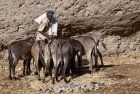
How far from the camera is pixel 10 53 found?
47.9 ft

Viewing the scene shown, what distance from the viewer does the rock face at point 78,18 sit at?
17.1 meters

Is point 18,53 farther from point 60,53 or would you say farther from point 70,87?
point 70,87

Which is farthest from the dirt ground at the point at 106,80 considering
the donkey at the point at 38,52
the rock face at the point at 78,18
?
the rock face at the point at 78,18

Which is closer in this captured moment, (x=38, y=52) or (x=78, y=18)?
(x=38, y=52)

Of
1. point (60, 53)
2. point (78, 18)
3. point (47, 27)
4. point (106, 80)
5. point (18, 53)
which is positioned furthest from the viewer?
point (78, 18)

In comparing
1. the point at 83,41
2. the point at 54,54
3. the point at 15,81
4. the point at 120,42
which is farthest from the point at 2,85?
the point at 120,42

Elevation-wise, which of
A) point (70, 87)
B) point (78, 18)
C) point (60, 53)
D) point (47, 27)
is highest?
point (78, 18)

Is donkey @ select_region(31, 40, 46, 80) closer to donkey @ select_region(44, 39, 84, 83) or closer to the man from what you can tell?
donkey @ select_region(44, 39, 84, 83)

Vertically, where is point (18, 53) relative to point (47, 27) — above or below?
below

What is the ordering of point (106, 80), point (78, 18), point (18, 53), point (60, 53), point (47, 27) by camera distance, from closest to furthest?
point (106, 80)
point (60, 53)
point (18, 53)
point (47, 27)
point (78, 18)

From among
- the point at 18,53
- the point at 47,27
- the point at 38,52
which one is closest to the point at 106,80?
the point at 38,52

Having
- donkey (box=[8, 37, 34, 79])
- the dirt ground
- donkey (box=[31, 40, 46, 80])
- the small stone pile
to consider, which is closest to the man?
donkey (box=[8, 37, 34, 79])

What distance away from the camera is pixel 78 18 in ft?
56.3

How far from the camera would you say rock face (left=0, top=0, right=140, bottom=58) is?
56.1 feet
